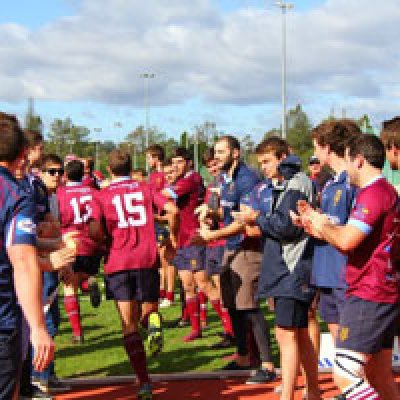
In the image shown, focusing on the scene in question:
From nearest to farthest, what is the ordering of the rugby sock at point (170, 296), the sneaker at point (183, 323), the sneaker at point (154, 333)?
the sneaker at point (154, 333) → the sneaker at point (183, 323) → the rugby sock at point (170, 296)

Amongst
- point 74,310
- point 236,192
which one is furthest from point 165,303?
point 236,192

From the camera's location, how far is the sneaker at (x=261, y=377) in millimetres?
6922

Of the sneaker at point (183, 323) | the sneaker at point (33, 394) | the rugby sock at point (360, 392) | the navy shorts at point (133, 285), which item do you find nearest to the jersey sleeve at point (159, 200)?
the navy shorts at point (133, 285)

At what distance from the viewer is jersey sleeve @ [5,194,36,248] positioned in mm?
3510

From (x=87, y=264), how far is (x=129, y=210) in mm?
2603

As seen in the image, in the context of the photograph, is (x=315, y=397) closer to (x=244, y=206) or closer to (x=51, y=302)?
(x=244, y=206)

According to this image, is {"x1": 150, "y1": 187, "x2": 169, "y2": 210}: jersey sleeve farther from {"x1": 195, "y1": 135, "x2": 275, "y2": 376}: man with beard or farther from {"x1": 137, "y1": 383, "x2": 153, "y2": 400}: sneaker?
{"x1": 137, "y1": 383, "x2": 153, "y2": 400}: sneaker

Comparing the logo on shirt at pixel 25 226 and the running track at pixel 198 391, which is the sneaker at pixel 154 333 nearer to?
the running track at pixel 198 391

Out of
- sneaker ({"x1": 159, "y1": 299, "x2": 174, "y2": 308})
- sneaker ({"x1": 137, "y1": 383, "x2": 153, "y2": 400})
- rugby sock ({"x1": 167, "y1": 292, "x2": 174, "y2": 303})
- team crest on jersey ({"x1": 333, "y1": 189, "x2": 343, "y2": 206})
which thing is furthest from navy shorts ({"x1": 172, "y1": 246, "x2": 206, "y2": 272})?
team crest on jersey ({"x1": 333, "y1": 189, "x2": 343, "y2": 206})

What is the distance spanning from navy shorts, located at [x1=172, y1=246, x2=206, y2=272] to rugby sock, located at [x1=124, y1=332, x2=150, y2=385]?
2986 mm

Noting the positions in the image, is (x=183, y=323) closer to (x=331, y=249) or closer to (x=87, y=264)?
(x=87, y=264)

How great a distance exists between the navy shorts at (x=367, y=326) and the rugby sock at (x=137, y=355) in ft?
7.91

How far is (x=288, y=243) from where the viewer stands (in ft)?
18.8

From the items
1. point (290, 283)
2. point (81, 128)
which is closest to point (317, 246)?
point (290, 283)
